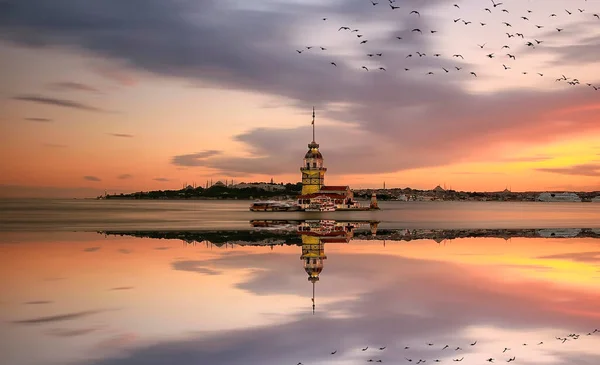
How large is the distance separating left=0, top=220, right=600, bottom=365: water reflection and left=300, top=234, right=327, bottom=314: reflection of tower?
0.14 metres

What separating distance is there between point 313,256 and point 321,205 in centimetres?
9349

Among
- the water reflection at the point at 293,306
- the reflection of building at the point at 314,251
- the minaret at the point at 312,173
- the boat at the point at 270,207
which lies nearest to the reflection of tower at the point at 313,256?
the reflection of building at the point at 314,251

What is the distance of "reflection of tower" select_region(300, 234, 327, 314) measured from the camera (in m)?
27.0

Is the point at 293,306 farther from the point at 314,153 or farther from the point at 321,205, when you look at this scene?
the point at 314,153

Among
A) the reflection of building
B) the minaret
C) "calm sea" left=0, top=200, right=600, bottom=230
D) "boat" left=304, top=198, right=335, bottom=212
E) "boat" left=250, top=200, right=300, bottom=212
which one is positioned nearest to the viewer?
the reflection of building

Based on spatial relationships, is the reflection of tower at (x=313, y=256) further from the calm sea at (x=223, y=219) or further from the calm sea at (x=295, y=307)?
the calm sea at (x=223, y=219)

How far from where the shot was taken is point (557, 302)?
821 inches

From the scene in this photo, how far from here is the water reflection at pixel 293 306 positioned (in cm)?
1478

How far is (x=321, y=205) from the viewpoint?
419ft

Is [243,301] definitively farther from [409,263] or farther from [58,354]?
[409,263]

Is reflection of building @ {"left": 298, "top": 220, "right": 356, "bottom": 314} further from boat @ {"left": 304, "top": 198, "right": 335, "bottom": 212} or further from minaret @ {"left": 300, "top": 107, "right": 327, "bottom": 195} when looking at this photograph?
minaret @ {"left": 300, "top": 107, "right": 327, "bottom": 195}

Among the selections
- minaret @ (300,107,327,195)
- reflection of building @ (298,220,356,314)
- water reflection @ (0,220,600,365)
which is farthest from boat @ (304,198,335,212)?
water reflection @ (0,220,600,365)

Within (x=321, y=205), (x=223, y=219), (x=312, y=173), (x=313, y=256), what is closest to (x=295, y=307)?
(x=313, y=256)

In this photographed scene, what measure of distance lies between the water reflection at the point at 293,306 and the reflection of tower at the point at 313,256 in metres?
0.14
